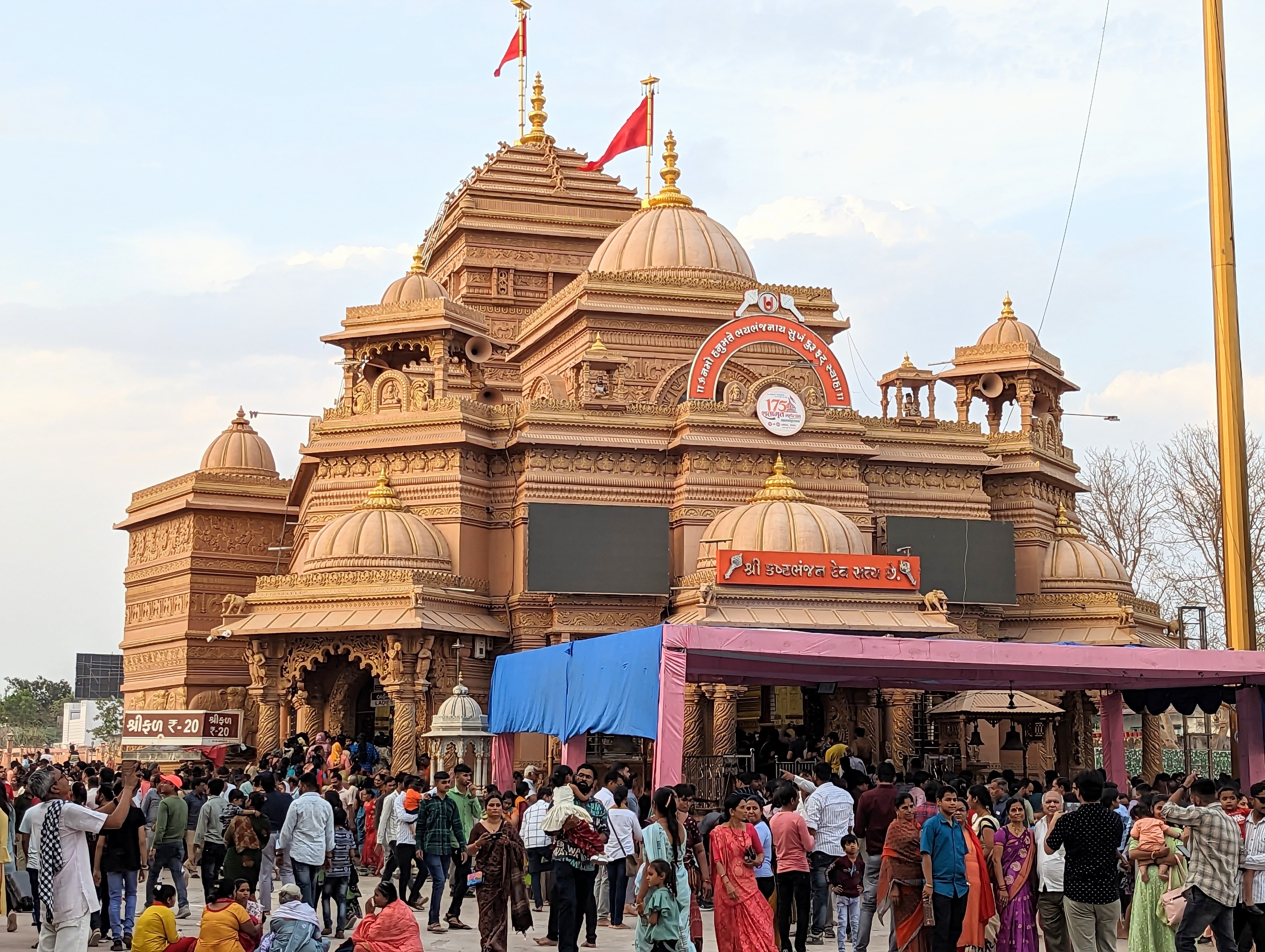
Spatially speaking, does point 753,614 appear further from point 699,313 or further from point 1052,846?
point 1052,846

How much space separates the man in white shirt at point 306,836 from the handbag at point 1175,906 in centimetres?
761

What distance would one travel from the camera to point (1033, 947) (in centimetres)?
1318

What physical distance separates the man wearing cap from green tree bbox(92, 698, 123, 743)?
195ft

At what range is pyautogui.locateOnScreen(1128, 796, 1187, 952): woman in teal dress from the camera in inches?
525

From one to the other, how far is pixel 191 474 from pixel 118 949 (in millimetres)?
32593

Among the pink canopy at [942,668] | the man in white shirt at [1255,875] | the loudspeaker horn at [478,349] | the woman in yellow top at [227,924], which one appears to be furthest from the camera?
the loudspeaker horn at [478,349]

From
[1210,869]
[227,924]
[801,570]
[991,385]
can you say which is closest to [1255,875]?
[1210,869]

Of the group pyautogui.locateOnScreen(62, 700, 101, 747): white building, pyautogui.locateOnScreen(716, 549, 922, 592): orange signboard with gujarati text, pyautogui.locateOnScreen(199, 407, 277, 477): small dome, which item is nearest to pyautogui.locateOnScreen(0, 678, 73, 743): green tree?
pyautogui.locateOnScreen(62, 700, 101, 747): white building

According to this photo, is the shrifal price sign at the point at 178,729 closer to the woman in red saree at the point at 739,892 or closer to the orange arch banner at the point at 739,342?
the orange arch banner at the point at 739,342

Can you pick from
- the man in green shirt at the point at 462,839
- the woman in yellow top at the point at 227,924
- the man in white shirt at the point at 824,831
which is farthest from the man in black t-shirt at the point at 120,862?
the man in white shirt at the point at 824,831

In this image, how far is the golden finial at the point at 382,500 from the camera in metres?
35.8

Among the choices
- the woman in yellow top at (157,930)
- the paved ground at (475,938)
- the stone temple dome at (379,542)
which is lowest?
the paved ground at (475,938)

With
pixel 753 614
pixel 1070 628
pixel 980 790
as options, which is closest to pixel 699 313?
pixel 753 614

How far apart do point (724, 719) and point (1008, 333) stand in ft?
58.0
